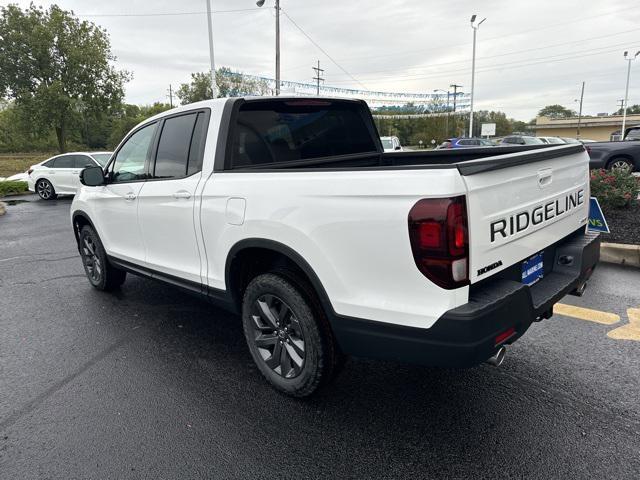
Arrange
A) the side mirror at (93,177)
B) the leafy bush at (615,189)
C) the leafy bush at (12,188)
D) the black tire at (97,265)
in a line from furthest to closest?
the leafy bush at (12,188) < the leafy bush at (615,189) < the black tire at (97,265) < the side mirror at (93,177)

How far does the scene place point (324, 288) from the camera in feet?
7.86

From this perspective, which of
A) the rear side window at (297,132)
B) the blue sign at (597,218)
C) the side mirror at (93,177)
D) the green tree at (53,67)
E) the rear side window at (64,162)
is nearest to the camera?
the rear side window at (297,132)

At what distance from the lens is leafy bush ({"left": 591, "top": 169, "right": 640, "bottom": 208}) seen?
7070 millimetres

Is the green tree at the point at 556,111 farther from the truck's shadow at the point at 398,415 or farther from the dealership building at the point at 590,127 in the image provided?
the truck's shadow at the point at 398,415

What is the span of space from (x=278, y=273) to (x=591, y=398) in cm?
209

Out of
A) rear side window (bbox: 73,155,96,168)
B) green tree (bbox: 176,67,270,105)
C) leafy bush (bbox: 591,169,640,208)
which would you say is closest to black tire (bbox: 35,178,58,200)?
rear side window (bbox: 73,155,96,168)

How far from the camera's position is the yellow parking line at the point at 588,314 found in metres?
3.86

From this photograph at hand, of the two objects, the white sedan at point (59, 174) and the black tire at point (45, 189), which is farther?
the black tire at point (45, 189)

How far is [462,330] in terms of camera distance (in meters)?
1.96

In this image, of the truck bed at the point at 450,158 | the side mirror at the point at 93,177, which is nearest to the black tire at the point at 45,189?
the side mirror at the point at 93,177

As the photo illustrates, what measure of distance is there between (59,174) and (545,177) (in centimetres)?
1522

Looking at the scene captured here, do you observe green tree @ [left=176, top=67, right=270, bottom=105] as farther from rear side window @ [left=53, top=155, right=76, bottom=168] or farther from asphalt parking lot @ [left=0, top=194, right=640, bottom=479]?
asphalt parking lot @ [left=0, top=194, right=640, bottom=479]

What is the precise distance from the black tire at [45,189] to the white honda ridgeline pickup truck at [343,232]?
12.2m

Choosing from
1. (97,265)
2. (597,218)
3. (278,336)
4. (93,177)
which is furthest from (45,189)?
(597,218)
